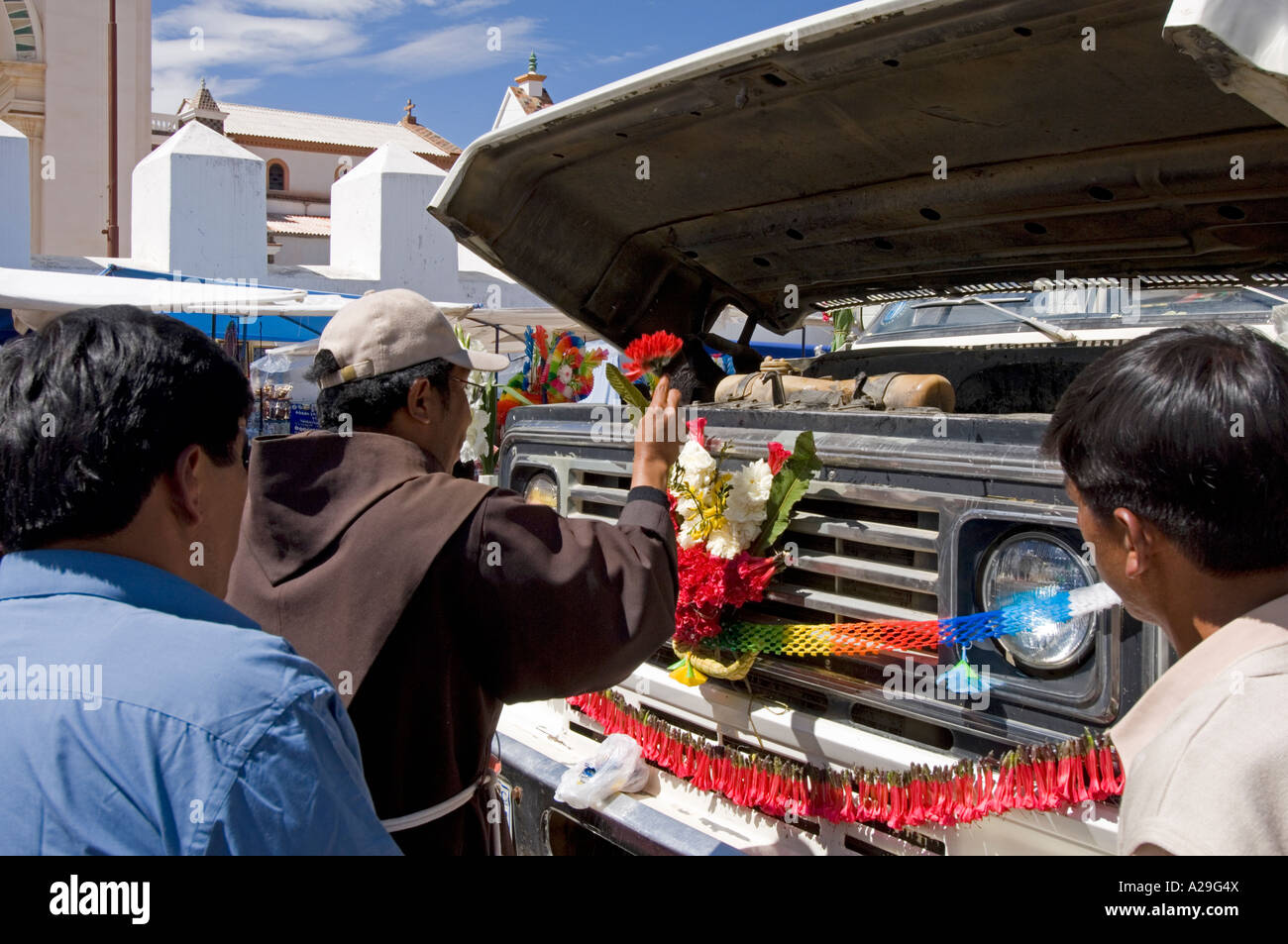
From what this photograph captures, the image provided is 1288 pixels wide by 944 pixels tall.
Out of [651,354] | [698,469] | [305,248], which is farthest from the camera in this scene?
Result: [305,248]

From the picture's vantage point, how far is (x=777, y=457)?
218cm

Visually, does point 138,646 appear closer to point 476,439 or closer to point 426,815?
point 426,815

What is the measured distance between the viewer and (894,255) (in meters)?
3.15

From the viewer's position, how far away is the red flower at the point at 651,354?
2465 mm

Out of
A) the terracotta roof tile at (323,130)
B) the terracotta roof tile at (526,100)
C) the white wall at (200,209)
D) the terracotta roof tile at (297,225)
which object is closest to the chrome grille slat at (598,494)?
the white wall at (200,209)

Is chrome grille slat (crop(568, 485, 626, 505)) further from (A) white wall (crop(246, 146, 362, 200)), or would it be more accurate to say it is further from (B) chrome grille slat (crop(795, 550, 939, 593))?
(A) white wall (crop(246, 146, 362, 200))

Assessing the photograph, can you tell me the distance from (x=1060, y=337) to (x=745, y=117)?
1.26m

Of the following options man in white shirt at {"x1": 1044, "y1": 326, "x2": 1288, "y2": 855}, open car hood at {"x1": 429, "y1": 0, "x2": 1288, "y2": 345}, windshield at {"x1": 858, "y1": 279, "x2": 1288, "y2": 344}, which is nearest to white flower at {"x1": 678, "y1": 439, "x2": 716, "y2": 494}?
open car hood at {"x1": 429, "y1": 0, "x2": 1288, "y2": 345}

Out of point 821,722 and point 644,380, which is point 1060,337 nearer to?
point 644,380

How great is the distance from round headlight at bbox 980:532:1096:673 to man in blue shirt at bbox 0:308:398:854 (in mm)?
1228

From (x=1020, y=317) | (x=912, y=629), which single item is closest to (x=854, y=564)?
(x=912, y=629)

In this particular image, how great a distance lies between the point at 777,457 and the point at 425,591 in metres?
0.87
